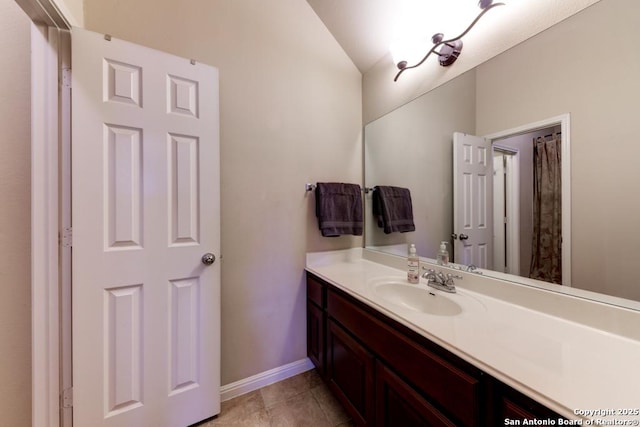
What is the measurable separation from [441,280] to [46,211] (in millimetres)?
1767

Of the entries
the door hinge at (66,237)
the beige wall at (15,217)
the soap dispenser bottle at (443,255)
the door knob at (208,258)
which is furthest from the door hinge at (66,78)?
the soap dispenser bottle at (443,255)

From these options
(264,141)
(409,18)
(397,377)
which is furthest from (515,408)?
(409,18)

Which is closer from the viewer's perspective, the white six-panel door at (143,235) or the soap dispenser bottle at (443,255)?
the white six-panel door at (143,235)

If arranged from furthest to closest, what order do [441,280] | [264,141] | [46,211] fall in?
1. [264,141]
2. [441,280]
3. [46,211]

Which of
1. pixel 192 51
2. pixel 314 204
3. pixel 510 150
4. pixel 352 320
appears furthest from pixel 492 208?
pixel 192 51

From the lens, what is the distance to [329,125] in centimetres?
172

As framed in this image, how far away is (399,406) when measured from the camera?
0.84 meters

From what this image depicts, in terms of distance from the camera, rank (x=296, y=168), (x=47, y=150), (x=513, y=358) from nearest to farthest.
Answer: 1. (x=513, y=358)
2. (x=47, y=150)
3. (x=296, y=168)

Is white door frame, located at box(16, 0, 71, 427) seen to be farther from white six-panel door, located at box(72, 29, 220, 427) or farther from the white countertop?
the white countertop

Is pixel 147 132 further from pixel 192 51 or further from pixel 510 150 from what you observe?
pixel 510 150

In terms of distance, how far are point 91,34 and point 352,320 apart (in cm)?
172

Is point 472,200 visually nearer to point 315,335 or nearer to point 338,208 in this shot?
point 338,208

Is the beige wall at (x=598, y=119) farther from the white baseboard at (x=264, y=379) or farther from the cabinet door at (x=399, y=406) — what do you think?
the white baseboard at (x=264, y=379)

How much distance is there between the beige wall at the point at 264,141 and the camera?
135 centimetres
